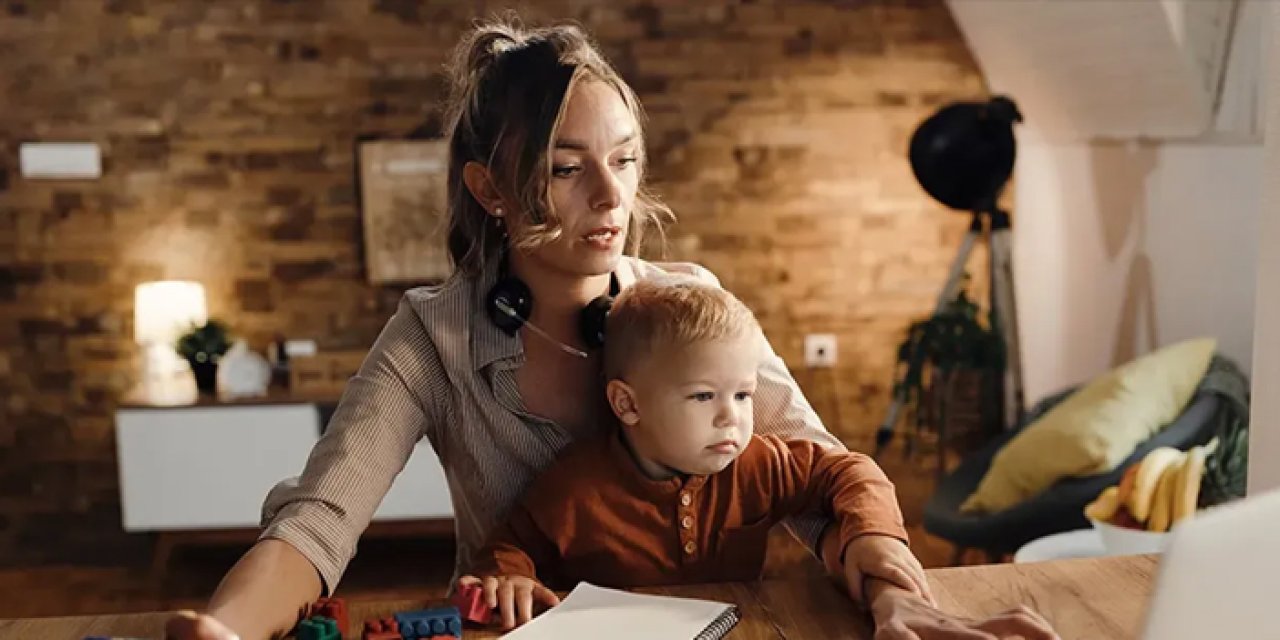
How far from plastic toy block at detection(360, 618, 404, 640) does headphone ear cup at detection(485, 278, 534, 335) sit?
421mm

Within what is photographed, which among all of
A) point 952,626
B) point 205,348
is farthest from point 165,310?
point 952,626

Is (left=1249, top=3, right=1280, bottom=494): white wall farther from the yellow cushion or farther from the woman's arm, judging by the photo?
the yellow cushion

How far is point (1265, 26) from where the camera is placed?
281cm

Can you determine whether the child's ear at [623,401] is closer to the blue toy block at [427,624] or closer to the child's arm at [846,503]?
the child's arm at [846,503]

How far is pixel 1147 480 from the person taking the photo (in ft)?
7.93

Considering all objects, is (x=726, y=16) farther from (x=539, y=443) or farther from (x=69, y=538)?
(x=539, y=443)

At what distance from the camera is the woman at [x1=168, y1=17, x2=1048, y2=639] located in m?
1.36

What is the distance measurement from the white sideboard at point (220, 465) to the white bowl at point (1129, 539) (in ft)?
7.56

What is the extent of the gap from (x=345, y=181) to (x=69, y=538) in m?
1.59

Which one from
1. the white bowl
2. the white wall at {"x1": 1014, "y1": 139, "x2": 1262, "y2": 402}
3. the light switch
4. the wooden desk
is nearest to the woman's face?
the wooden desk

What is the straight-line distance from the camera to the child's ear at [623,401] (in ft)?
4.45

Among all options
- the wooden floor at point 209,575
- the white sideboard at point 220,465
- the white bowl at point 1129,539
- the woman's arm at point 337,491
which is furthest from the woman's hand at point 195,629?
Result: the white sideboard at point 220,465

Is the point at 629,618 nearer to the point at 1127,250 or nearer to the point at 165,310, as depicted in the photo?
the point at 1127,250

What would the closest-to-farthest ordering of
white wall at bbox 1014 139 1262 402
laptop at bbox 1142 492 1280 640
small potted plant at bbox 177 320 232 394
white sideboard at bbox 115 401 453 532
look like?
laptop at bbox 1142 492 1280 640
white wall at bbox 1014 139 1262 402
white sideboard at bbox 115 401 453 532
small potted plant at bbox 177 320 232 394
